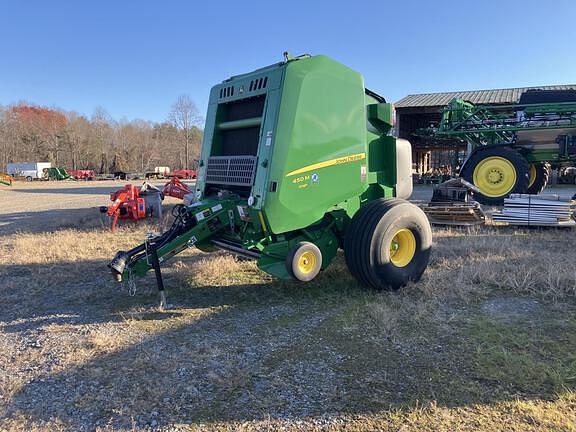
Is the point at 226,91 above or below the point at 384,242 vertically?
above

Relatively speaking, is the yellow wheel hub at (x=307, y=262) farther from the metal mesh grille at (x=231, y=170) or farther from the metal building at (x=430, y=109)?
the metal building at (x=430, y=109)

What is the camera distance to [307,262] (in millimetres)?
4363

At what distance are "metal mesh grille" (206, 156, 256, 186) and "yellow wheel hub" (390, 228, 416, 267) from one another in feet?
5.72

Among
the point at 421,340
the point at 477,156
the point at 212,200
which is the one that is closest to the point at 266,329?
the point at 421,340

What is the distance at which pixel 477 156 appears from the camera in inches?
448

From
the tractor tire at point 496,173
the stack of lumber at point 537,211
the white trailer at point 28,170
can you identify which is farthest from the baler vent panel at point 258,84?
the white trailer at point 28,170

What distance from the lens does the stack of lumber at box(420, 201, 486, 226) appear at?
9.02 meters

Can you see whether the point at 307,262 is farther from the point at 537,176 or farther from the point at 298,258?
the point at 537,176

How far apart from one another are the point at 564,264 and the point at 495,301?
1.80m

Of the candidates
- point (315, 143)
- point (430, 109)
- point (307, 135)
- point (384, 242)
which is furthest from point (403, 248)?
point (430, 109)

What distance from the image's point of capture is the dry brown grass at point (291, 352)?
2656 mm

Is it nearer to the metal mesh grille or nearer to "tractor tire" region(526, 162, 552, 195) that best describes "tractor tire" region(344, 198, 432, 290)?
the metal mesh grille

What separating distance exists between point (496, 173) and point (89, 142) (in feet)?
228

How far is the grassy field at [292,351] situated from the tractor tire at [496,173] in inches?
216
